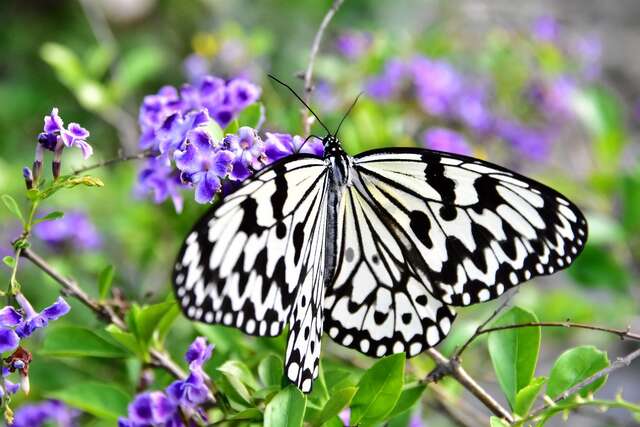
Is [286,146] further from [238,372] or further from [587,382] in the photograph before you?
[587,382]

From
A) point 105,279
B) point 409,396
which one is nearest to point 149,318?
point 105,279

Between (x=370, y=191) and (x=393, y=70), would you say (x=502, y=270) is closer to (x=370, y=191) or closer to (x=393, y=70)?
(x=370, y=191)

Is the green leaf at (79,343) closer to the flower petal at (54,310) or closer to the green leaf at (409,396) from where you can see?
the flower petal at (54,310)

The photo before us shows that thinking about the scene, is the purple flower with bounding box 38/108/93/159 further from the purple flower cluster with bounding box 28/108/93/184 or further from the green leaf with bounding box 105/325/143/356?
the green leaf with bounding box 105/325/143/356

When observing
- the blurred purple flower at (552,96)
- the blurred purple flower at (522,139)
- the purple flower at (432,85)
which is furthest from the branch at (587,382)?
the blurred purple flower at (552,96)

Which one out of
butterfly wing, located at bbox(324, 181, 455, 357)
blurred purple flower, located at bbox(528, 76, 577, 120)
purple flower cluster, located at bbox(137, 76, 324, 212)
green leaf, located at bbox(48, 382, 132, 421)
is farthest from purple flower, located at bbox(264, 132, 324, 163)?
blurred purple flower, located at bbox(528, 76, 577, 120)

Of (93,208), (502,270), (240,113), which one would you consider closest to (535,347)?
(502,270)
